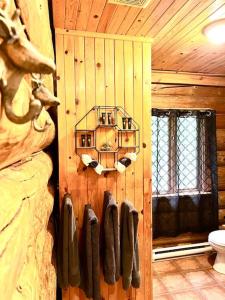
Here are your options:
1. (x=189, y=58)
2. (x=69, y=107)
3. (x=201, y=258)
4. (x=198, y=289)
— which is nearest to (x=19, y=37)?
(x=69, y=107)

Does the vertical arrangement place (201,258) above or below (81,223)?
below

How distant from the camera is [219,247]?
8.50ft

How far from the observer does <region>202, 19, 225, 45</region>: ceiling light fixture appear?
64.9 inches

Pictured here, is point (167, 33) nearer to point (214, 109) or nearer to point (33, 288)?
point (214, 109)

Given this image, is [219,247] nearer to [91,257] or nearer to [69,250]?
[91,257]

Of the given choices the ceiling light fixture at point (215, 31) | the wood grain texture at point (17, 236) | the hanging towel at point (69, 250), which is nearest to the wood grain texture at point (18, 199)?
the wood grain texture at point (17, 236)

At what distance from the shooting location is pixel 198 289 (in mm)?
2447

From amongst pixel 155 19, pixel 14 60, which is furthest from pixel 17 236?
pixel 155 19

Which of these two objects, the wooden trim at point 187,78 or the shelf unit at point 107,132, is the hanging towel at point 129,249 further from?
the wooden trim at point 187,78

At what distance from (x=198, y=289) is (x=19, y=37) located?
2.78m

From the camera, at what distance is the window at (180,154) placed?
9.62 ft

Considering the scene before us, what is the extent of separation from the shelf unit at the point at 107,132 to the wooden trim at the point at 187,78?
125cm

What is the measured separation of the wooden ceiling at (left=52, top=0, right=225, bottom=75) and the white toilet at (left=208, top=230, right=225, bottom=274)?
6.31ft

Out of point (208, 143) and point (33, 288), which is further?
point (208, 143)
